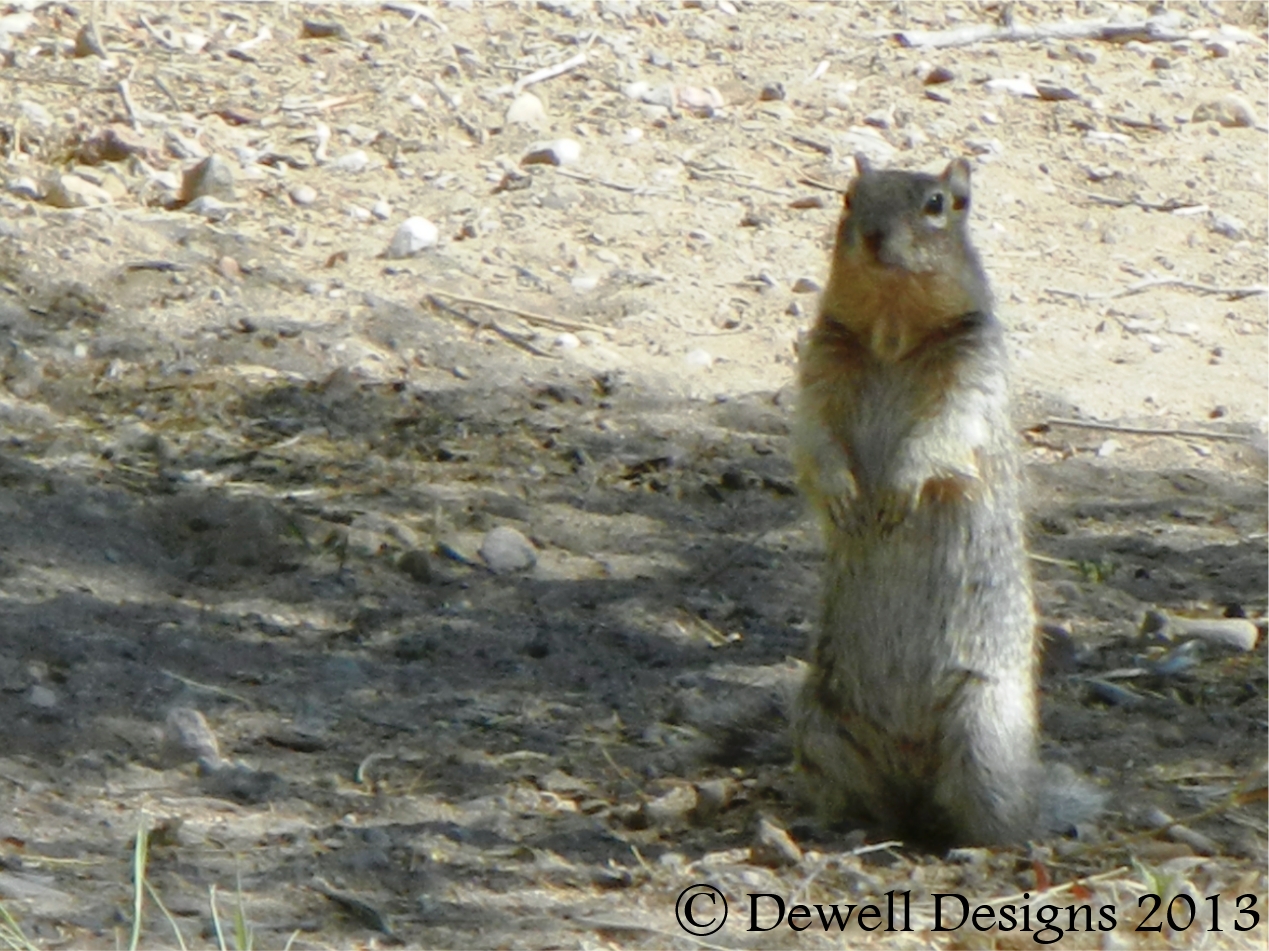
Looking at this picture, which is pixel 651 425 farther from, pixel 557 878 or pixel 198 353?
pixel 557 878

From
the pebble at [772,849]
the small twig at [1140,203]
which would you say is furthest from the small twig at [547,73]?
the pebble at [772,849]

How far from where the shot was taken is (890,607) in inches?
150

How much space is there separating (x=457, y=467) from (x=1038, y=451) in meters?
1.80

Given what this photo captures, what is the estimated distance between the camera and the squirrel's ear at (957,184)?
3814 millimetres

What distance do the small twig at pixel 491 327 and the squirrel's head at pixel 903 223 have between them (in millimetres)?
2154

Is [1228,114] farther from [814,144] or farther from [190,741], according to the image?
[190,741]

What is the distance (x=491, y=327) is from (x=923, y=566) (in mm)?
2432

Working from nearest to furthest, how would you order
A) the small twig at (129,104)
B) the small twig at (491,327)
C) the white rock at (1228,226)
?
the small twig at (491,327)
the small twig at (129,104)
the white rock at (1228,226)

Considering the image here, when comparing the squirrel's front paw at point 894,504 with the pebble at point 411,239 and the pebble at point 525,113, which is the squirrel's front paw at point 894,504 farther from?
the pebble at point 525,113

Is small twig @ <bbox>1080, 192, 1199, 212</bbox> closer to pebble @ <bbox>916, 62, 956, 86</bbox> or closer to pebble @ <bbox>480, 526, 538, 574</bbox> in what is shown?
pebble @ <bbox>916, 62, 956, 86</bbox>

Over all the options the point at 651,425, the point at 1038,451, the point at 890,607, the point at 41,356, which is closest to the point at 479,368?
the point at 651,425

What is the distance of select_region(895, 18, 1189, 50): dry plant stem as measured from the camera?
25.4 feet

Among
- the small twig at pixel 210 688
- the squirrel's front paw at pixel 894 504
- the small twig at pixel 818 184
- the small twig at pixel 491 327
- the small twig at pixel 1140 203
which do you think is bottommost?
the small twig at pixel 210 688

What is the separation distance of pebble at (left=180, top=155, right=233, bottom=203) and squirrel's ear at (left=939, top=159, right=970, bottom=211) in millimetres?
3254
